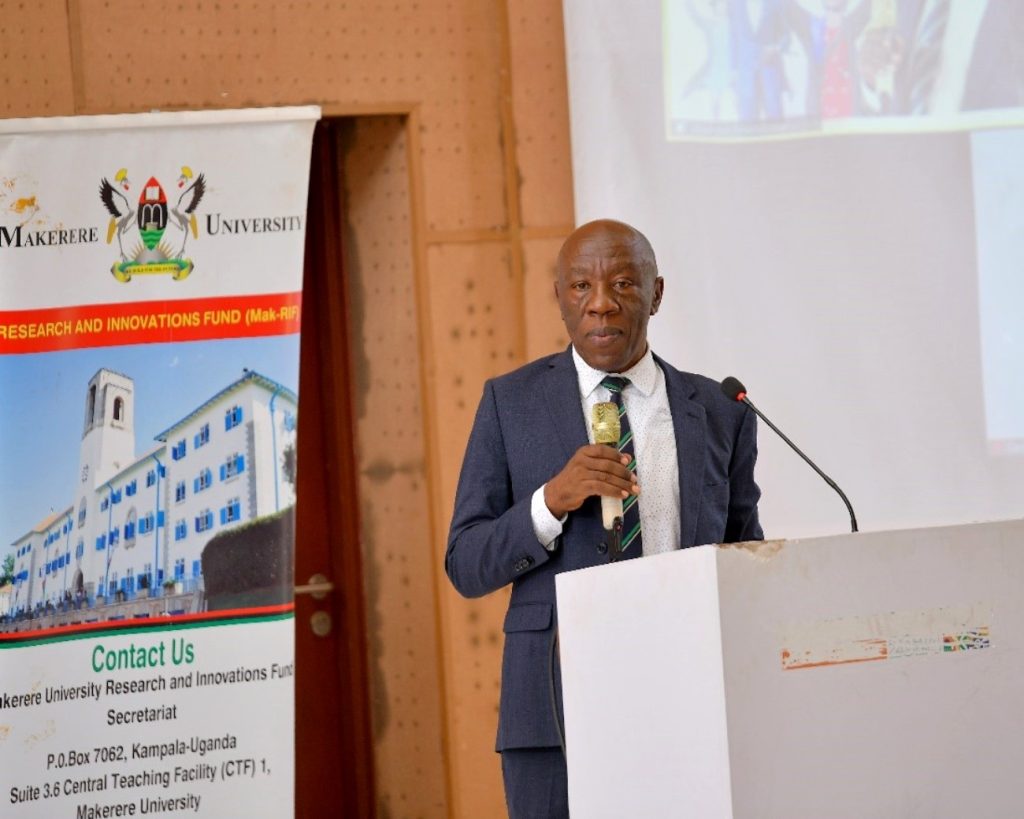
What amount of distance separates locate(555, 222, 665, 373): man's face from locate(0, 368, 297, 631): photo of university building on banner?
6.16 ft

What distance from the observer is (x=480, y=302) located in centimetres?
463

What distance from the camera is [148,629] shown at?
4.08 meters

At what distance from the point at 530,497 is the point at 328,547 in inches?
111

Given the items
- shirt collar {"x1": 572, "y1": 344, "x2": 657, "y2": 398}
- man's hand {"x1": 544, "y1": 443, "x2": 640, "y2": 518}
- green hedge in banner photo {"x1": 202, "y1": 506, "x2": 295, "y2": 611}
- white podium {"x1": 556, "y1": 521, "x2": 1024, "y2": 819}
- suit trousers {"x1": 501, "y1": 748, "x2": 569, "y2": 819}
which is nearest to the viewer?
white podium {"x1": 556, "y1": 521, "x2": 1024, "y2": 819}

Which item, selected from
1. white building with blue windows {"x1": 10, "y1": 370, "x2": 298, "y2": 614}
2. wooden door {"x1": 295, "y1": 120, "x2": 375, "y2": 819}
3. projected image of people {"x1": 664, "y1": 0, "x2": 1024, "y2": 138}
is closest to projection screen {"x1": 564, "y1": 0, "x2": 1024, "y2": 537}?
projected image of people {"x1": 664, "y1": 0, "x2": 1024, "y2": 138}

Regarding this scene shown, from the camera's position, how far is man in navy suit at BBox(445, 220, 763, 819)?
2330 millimetres

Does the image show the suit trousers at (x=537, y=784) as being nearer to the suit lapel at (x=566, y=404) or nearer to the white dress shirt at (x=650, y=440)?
the white dress shirt at (x=650, y=440)

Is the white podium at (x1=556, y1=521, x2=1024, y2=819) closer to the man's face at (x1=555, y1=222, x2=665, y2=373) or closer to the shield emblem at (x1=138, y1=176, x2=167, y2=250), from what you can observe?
the man's face at (x1=555, y1=222, x2=665, y2=373)

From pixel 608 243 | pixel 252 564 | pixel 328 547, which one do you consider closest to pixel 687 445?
pixel 608 243

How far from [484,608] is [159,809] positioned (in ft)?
3.92

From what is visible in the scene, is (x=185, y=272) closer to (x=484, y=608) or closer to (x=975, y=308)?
(x=484, y=608)

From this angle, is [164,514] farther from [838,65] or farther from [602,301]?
[838,65]

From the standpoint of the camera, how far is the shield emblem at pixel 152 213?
4.21m

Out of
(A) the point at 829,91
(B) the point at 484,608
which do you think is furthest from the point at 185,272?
(A) the point at 829,91
